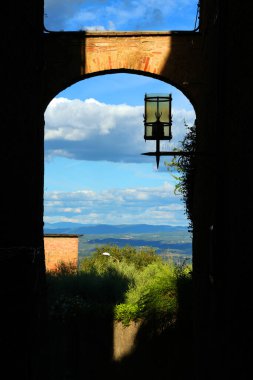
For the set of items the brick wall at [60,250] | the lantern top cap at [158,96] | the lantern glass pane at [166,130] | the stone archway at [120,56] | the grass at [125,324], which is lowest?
the grass at [125,324]

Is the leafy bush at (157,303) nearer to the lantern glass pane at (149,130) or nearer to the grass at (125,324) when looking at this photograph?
the grass at (125,324)

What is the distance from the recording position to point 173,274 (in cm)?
1103

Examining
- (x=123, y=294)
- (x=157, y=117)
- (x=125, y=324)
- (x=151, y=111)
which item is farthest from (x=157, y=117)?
(x=123, y=294)

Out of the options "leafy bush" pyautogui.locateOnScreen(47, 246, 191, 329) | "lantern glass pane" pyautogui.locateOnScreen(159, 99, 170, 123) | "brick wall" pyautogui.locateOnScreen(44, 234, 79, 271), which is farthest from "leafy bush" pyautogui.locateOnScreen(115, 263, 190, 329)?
"brick wall" pyautogui.locateOnScreen(44, 234, 79, 271)

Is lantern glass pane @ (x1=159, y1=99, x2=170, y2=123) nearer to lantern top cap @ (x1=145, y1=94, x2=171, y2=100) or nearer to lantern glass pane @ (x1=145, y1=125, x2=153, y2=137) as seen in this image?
lantern top cap @ (x1=145, y1=94, x2=171, y2=100)

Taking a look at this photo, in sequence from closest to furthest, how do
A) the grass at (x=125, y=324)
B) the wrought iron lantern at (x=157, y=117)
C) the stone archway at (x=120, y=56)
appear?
the wrought iron lantern at (x=157, y=117) < the grass at (x=125, y=324) < the stone archway at (x=120, y=56)

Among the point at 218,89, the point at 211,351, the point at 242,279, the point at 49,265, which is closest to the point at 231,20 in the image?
the point at 218,89

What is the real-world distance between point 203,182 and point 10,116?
9.30ft

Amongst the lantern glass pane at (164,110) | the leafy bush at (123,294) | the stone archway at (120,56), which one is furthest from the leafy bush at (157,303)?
the lantern glass pane at (164,110)

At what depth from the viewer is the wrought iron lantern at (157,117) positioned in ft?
26.2

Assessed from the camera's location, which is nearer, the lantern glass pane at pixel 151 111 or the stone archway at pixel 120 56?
the lantern glass pane at pixel 151 111

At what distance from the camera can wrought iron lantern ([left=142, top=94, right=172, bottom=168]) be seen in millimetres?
7977

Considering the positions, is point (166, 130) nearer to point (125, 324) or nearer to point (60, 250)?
point (125, 324)

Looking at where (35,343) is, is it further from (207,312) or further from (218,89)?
(218,89)
